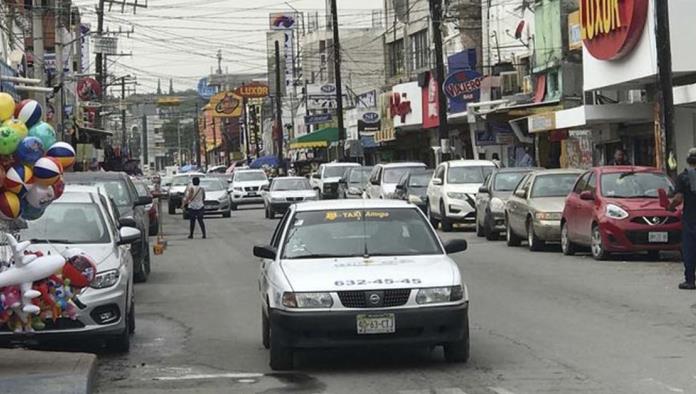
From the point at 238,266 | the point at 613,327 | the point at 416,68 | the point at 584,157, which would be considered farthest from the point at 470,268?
the point at 416,68

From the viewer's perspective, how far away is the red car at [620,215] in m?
19.8

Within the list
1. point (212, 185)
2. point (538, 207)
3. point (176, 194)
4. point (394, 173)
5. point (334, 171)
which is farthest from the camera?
point (176, 194)

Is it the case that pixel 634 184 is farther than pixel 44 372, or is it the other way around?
pixel 634 184

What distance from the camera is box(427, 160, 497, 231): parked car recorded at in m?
29.7

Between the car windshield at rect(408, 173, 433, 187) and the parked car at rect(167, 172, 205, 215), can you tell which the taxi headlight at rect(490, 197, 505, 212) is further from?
the parked car at rect(167, 172, 205, 215)

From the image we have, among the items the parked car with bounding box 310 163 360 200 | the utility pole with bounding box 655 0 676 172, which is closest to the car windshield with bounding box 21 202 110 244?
the utility pole with bounding box 655 0 676 172

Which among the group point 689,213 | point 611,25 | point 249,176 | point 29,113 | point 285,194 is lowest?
point 689,213

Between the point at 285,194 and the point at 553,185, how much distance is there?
57.0 feet

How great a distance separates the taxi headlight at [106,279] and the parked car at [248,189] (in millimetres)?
39218

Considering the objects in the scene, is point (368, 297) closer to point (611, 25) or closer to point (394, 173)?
point (611, 25)

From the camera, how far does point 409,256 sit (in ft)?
35.5

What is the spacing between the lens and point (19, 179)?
29.2ft

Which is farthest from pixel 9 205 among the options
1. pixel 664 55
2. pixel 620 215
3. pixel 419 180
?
pixel 419 180

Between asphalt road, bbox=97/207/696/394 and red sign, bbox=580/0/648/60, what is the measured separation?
8647mm
